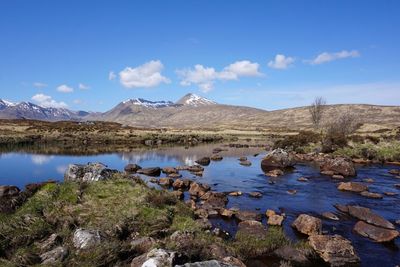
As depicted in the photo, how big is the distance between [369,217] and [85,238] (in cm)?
1500

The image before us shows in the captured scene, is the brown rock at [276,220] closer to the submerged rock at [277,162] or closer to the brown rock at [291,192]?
the brown rock at [291,192]

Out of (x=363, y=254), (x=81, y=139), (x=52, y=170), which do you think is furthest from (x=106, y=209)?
(x=81, y=139)

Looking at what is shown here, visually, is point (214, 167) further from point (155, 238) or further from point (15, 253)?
point (15, 253)

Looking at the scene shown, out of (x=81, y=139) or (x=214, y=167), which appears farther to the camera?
(x=81, y=139)

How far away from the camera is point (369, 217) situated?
20.0 metres

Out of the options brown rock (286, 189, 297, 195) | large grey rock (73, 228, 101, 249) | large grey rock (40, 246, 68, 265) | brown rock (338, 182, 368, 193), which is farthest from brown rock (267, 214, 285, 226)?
brown rock (338, 182, 368, 193)

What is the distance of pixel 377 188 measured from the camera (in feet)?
97.5

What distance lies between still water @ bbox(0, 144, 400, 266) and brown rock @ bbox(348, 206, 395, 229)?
0.62 m

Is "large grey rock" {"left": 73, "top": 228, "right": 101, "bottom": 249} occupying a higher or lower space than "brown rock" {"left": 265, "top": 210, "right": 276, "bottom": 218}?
higher

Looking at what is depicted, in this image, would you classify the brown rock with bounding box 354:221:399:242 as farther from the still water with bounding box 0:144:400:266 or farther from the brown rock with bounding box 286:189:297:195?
the brown rock with bounding box 286:189:297:195

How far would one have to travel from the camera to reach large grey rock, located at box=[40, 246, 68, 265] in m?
11.5

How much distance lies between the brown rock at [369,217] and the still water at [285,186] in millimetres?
617

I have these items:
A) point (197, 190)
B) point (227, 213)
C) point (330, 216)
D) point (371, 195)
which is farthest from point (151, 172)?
point (371, 195)

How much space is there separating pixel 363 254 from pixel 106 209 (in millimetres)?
11362
